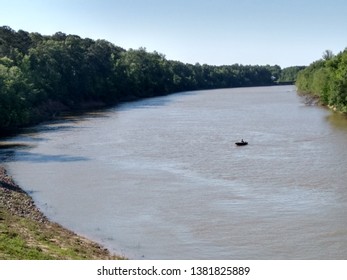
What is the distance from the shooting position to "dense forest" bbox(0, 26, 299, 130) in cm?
6100

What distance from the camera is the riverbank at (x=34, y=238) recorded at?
16.8 meters

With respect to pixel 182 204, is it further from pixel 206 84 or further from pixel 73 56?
pixel 206 84

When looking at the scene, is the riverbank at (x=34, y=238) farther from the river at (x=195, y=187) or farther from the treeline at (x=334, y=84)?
the treeline at (x=334, y=84)

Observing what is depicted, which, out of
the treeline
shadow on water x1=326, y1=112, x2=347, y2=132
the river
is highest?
the treeline

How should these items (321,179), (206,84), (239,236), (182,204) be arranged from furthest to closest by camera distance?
(206,84) < (321,179) < (182,204) < (239,236)

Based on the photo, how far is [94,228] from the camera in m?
23.5

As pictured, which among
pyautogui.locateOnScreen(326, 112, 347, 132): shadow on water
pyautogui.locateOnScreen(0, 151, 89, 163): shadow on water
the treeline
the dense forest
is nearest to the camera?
pyautogui.locateOnScreen(0, 151, 89, 163): shadow on water

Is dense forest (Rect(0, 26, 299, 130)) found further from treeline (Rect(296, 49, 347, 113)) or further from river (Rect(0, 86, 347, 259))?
treeline (Rect(296, 49, 347, 113))

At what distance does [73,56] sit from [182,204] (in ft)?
263

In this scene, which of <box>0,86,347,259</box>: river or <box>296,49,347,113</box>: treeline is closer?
<box>0,86,347,259</box>: river

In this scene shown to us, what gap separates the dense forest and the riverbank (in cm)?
3184

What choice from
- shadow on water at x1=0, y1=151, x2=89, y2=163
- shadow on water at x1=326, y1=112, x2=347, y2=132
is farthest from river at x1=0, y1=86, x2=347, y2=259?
shadow on water at x1=326, y1=112, x2=347, y2=132

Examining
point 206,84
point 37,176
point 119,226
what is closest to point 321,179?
point 119,226

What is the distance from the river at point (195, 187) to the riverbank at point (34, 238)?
1.09 m
